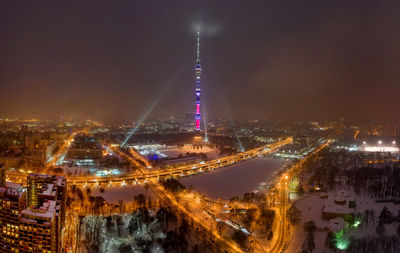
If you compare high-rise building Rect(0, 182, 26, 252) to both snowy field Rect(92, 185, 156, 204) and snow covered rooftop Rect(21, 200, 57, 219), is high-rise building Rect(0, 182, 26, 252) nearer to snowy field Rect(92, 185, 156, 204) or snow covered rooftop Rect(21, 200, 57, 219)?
snow covered rooftop Rect(21, 200, 57, 219)

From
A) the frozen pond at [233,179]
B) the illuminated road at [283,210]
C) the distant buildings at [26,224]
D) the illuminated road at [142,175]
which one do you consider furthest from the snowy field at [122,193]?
the distant buildings at [26,224]

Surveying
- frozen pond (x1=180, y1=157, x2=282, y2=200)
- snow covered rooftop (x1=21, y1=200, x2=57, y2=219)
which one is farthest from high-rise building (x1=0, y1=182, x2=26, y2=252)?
frozen pond (x1=180, y1=157, x2=282, y2=200)

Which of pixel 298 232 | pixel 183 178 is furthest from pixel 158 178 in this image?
pixel 298 232

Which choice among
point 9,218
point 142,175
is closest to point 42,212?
point 9,218

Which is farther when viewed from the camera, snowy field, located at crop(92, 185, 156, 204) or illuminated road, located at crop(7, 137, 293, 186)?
illuminated road, located at crop(7, 137, 293, 186)

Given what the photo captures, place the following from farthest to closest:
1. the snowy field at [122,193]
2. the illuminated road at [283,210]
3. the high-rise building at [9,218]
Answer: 1. the snowy field at [122,193]
2. the illuminated road at [283,210]
3. the high-rise building at [9,218]

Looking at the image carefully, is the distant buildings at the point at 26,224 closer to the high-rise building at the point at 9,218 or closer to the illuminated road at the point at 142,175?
the high-rise building at the point at 9,218

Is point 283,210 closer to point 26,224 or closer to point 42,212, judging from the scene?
point 42,212

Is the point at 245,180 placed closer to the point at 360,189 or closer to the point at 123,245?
the point at 360,189

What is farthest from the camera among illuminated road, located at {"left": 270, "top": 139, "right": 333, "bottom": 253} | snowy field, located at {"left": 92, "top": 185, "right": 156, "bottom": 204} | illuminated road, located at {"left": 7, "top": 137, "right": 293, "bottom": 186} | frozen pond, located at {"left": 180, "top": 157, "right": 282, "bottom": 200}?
illuminated road, located at {"left": 7, "top": 137, "right": 293, "bottom": 186}
